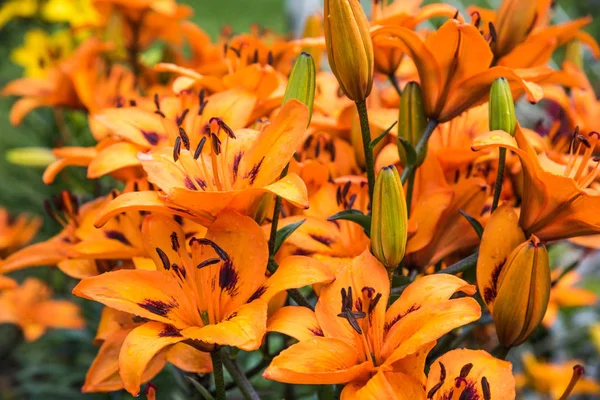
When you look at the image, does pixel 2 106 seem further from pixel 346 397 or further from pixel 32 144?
pixel 346 397

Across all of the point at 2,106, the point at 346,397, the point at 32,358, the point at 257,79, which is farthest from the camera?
the point at 2,106

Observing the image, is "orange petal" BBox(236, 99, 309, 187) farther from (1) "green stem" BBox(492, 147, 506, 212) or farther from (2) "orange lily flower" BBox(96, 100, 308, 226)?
(1) "green stem" BBox(492, 147, 506, 212)

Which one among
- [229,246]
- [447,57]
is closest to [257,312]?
[229,246]

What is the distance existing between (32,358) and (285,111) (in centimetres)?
142

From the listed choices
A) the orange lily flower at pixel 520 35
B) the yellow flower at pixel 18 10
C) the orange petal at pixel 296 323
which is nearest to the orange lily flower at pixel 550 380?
the orange lily flower at pixel 520 35

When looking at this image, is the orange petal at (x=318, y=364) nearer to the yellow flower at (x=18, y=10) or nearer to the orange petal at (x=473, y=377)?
the orange petal at (x=473, y=377)

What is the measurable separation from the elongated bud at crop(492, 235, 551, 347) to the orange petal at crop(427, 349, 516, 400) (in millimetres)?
48

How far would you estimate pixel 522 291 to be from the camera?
0.61 metres

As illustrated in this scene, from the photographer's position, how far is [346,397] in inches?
21.6

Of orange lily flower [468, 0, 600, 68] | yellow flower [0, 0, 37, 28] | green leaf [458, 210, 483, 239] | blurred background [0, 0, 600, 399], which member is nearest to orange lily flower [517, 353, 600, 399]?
blurred background [0, 0, 600, 399]

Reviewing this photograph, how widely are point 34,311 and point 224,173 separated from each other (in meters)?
0.98

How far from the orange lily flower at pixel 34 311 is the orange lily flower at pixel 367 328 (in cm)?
86

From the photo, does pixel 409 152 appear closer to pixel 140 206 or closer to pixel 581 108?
pixel 140 206

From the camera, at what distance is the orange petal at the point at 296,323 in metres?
0.59
